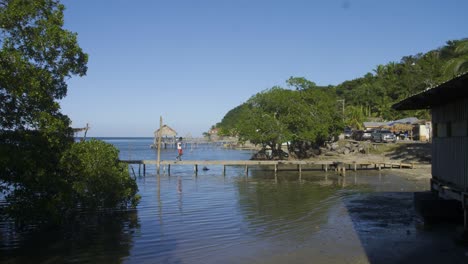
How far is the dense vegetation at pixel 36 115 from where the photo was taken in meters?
11.2

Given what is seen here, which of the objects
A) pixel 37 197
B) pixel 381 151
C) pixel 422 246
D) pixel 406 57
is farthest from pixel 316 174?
pixel 406 57

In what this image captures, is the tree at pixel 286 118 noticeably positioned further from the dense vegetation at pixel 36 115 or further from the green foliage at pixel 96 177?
the dense vegetation at pixel 36 115

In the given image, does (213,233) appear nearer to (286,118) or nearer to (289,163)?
(289,163)

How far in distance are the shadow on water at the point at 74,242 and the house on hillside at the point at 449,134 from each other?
9190 millimetres

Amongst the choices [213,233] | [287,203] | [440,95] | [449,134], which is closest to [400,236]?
[449,134]

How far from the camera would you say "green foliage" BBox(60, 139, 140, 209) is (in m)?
14.1

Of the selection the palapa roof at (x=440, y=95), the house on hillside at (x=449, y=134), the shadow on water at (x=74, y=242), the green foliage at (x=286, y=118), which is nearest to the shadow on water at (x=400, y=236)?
the house on hillside at (x=449, y=134)

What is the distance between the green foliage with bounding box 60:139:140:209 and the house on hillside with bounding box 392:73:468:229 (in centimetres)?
1034

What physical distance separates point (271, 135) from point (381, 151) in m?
12.7

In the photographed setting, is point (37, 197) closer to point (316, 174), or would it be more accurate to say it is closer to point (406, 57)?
point (316, 174)

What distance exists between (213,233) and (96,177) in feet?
15.6

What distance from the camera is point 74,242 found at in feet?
41.0

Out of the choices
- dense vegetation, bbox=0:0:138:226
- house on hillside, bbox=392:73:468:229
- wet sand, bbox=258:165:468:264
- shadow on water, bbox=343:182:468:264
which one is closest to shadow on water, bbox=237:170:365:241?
wet sand, bbox=258:165:468:264

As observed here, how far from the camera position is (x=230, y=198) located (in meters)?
21.3
